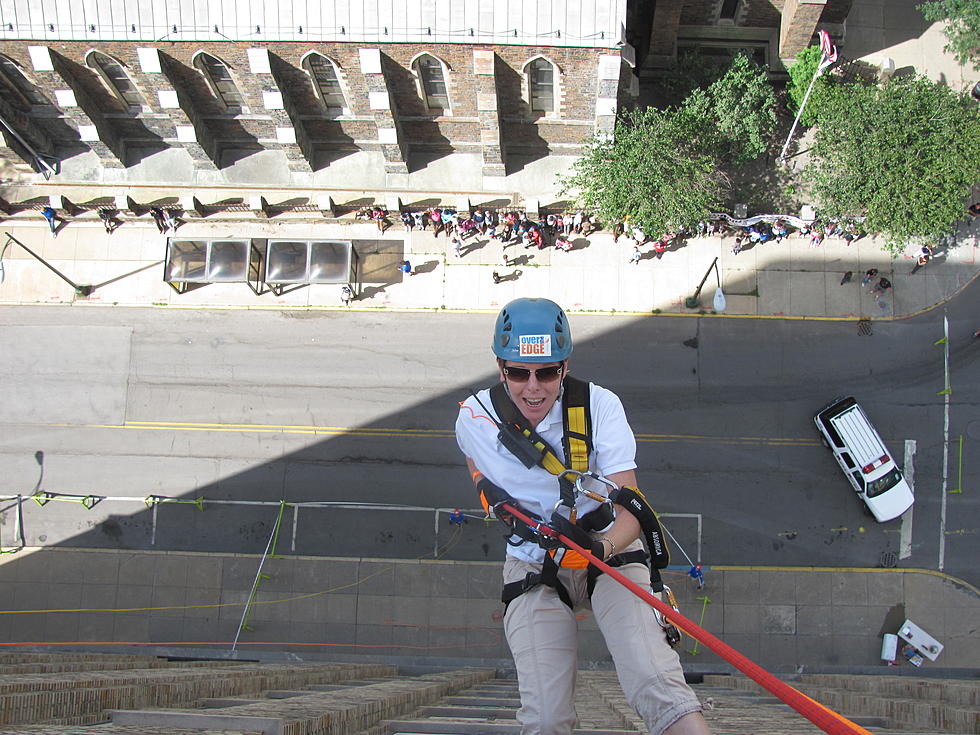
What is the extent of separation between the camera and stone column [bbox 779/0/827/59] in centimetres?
2155

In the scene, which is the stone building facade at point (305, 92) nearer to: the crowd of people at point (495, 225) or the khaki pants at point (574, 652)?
the crowd of people at point (495, 225)

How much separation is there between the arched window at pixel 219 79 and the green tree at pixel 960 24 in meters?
21.2

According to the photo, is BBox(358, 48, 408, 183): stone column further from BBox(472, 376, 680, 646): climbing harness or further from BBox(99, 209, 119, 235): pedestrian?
BBox(472, 376, 680, 646): climbing harness

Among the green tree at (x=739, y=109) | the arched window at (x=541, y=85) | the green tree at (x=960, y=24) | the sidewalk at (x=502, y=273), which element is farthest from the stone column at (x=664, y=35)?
the green tree at (x=960, y=24)

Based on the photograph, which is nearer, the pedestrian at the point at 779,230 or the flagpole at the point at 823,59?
the flagpole at the point at 823,59

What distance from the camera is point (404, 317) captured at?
2266cm

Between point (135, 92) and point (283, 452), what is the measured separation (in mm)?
11796

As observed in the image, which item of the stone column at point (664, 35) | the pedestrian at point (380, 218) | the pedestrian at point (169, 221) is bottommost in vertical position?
the pedestrian at point (169, 221)

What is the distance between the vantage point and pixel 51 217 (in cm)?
2283

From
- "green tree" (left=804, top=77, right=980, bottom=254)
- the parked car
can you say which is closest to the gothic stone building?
"green tree" (left=804, top=77, right=980, bottom=254)

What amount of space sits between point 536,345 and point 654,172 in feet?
42.5

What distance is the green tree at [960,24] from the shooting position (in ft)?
72.2

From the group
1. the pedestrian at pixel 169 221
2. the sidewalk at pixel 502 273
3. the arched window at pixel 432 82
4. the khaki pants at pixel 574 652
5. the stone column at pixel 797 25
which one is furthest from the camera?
the pedestrian at pixel 169 221

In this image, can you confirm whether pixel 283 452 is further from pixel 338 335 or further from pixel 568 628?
pixel 568 628
